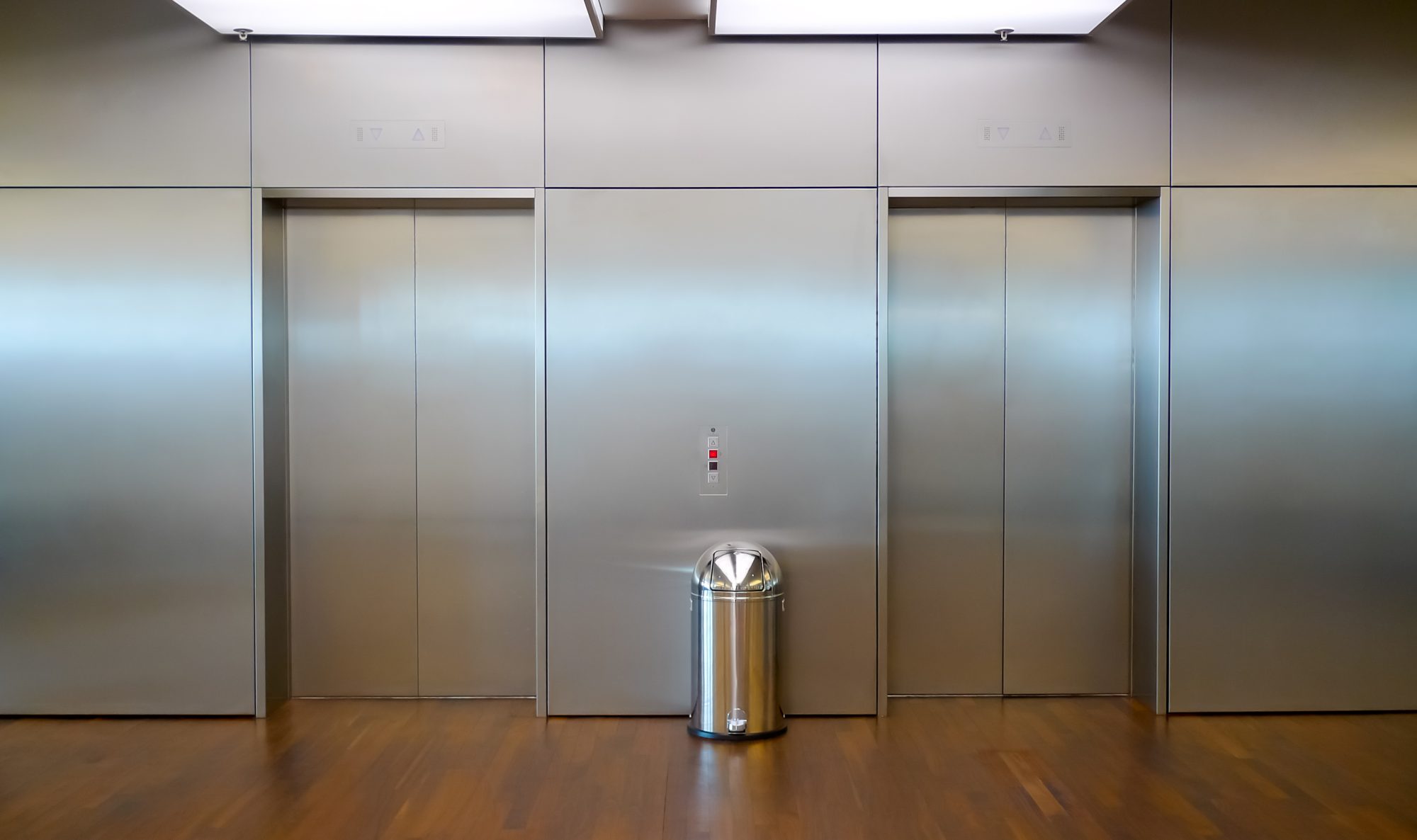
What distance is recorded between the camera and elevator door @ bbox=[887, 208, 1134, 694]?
16.8 feet

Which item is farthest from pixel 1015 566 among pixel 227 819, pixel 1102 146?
pixel 227 819

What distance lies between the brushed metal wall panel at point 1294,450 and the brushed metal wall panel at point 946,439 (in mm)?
897

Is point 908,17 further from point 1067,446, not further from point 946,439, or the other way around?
point 1067,446

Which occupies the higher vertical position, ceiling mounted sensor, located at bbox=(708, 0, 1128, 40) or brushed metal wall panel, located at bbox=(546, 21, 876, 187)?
ceiling mounted sensor, located at bbox=(708, 0, 1128, 40)

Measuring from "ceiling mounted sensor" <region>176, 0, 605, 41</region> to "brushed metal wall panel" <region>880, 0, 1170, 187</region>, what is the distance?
61.3 inches

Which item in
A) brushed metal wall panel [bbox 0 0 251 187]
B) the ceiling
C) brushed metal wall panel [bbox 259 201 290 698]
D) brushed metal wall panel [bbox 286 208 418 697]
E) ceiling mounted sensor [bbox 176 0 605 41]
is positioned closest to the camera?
ceiling mounted sensor [bbox 176 0 605 41]

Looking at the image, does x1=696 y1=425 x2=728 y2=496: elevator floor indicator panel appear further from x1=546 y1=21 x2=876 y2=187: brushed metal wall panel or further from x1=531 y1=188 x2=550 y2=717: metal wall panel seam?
x1=546 y1=21 x2=876 y2=187: brushed metal wall panel

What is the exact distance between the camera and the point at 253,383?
A: 483 cm

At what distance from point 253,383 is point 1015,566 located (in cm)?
407

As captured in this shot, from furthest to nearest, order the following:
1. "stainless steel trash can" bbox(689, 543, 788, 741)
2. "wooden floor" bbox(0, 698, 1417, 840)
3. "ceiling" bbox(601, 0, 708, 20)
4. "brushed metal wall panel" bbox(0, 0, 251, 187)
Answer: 1. "brushed metal wall panel" bbox(0, 0, 251, 187)
2. "ceiling" bbox(601, 0, 708, 20)
3. "stainless steel trash can" bbox(689, 543, 788, 741)
4. "wooden floor" bbox(0, 698, 1417, 840)

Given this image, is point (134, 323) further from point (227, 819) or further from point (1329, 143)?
point (1329, 143)

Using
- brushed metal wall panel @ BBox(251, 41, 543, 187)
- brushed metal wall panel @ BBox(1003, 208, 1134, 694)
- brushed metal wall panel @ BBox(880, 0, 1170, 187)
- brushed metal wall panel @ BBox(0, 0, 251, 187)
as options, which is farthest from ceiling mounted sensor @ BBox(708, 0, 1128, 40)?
brushed metal wall panel @ BBox(0, 0, 251, 187)

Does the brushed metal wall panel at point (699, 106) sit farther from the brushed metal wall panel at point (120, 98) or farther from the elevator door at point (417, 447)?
the brushed metal wall panel at point (120, 98)

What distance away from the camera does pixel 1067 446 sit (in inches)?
201
